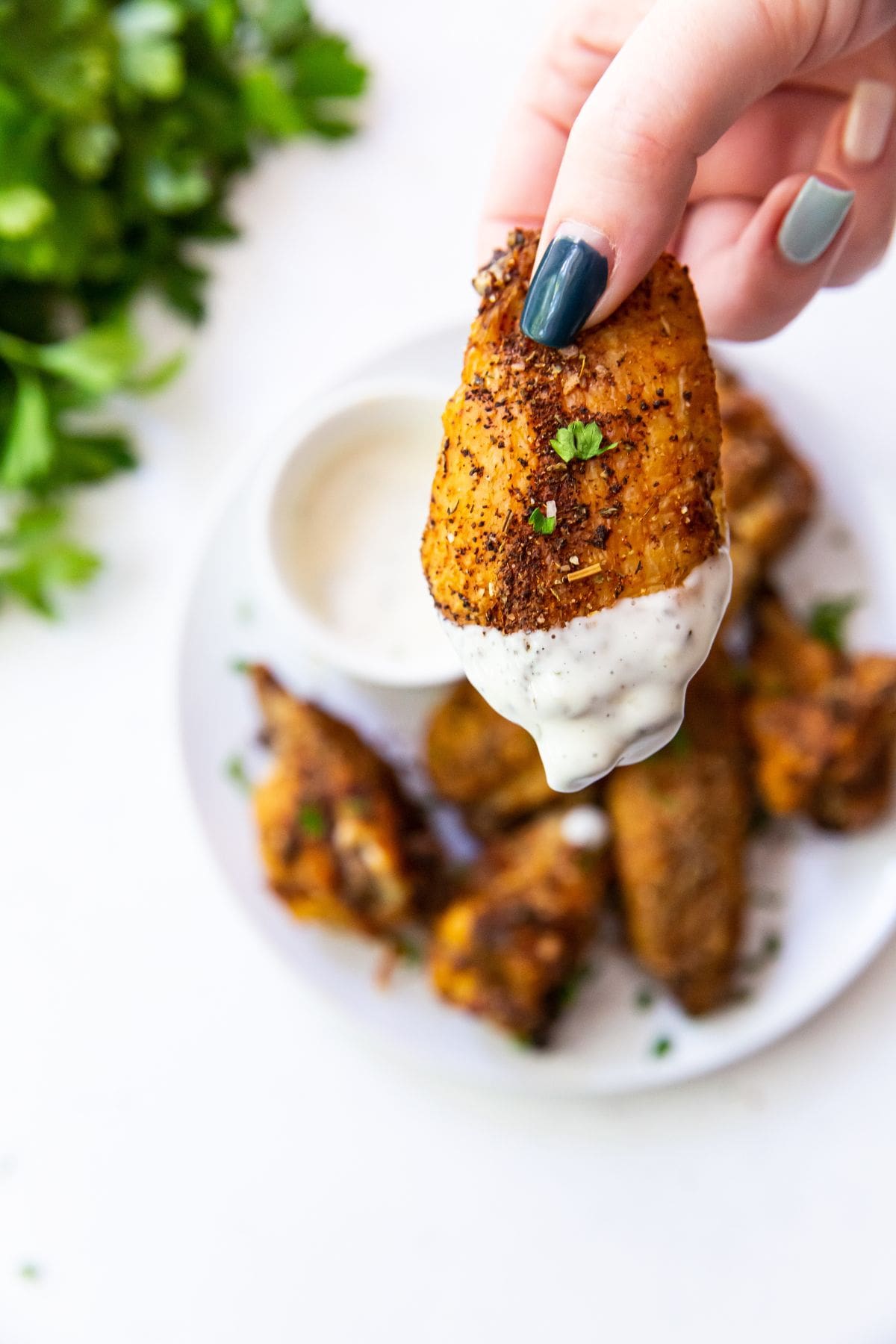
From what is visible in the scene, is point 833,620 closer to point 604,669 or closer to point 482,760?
point 482,760

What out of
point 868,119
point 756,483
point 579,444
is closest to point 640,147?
point 579,444

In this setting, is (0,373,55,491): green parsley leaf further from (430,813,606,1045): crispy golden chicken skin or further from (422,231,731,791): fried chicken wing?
(422,231,731,791): fried chicken wing

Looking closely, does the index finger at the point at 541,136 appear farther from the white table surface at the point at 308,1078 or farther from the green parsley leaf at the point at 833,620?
the green parsley leaf at the point at 833,620

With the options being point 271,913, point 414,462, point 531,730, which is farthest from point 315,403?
point 531,730

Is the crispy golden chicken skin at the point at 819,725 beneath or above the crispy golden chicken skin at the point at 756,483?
beneath

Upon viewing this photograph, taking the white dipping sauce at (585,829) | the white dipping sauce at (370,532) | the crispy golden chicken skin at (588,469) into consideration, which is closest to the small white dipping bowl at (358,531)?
the white dipping sauce at (370,532)

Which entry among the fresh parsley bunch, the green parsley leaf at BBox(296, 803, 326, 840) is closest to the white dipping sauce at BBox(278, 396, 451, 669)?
the green parsley leaf at BBox(296, 803, 326, 840)

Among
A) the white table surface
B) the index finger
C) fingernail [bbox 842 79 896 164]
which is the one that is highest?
the index finger

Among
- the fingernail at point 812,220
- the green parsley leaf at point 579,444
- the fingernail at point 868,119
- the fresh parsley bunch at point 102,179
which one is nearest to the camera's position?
the green parsley leaf at point 579,444
